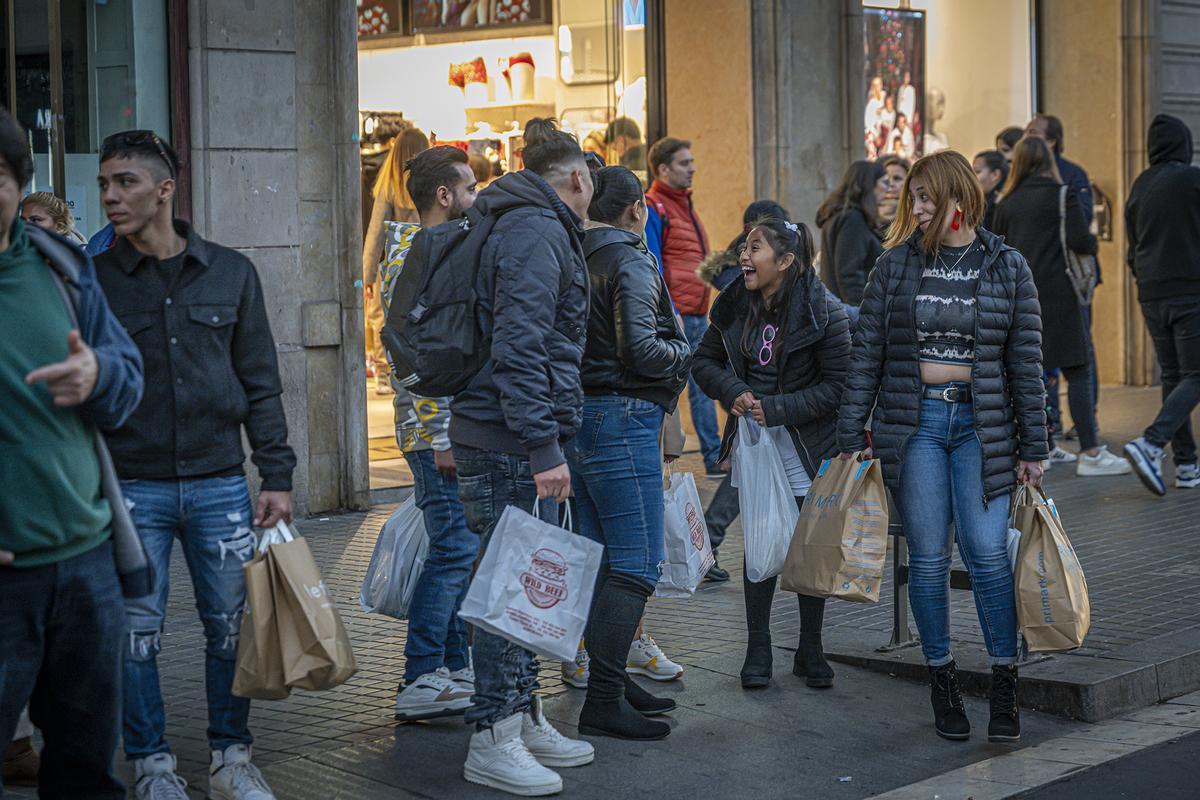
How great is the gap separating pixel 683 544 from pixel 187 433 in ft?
6.99

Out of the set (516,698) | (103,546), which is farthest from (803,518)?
(103,546)

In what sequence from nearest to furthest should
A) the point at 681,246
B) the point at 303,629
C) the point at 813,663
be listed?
the point at 303,629 < the point at 813,663 < the point at 681,246

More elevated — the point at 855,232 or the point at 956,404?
the point at 855,232

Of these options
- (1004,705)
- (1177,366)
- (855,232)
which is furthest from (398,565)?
(1177,366)

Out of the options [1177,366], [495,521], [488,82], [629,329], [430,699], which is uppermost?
[488,82]

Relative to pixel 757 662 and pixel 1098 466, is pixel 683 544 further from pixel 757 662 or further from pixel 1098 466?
pixel 1098 466

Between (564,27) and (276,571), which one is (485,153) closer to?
(564,27)

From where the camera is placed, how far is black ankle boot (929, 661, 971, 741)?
559cm

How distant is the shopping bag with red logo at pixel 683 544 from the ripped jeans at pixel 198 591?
1842 mm

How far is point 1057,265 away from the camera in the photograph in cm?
1081

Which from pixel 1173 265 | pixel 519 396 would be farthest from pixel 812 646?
pixel 1173 265

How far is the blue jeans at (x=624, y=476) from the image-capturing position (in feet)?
17.6

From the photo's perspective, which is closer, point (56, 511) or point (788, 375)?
point (56, 511)

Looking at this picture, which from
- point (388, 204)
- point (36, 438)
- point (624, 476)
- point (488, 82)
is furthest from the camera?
point (488, 82)
